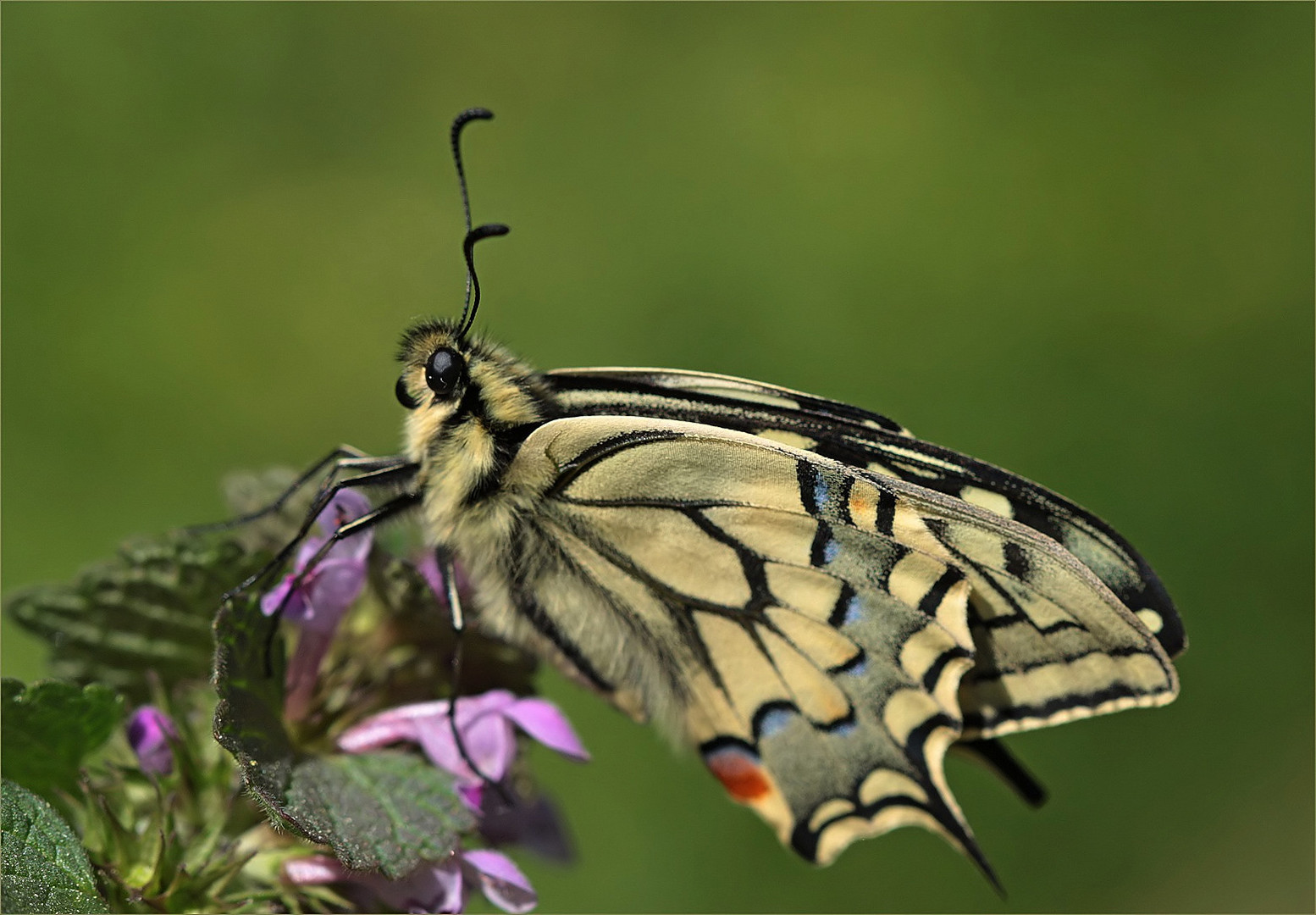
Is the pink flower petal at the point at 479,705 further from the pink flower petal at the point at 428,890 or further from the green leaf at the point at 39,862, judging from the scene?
the green leaf at the point at 39,862

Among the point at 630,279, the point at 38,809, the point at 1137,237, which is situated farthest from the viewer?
the point at 1137,237

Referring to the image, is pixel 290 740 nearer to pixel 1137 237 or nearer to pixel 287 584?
pixel 287 584

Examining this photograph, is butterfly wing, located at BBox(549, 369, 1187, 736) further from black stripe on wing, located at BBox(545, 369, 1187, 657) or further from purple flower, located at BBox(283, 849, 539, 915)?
purple flower, located at BBox(283, 849, 539, 915)

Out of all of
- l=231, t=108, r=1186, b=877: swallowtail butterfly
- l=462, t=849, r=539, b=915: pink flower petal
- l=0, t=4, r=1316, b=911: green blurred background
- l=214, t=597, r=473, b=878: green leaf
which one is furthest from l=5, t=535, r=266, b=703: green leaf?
l=0, t=4, r=1316, b=911: green blurred background

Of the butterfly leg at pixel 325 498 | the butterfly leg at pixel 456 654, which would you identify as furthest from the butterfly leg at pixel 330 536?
the butterfly leg at pixel 456 654

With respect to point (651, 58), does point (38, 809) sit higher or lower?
lower

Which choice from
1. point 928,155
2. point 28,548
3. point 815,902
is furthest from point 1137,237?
point 28,548

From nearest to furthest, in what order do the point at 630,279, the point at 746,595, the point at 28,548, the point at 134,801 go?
the point at 134,801 < the point at 746,595 < the point at 28,548 < the point at 630,279
